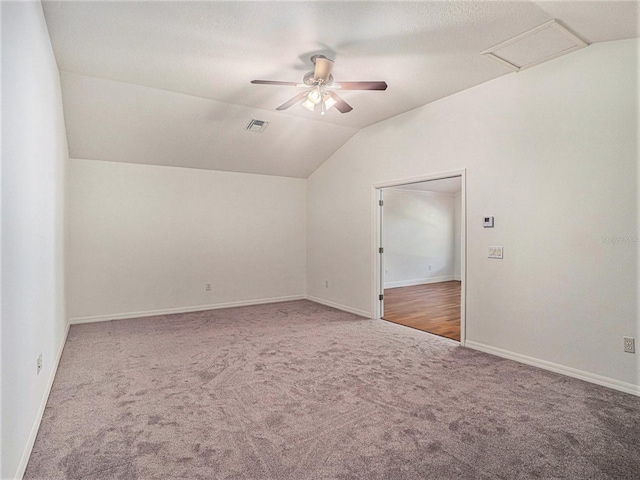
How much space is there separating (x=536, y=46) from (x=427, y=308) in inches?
160

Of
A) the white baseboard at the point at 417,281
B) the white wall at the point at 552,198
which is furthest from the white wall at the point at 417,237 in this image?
the white wall at the point at 552,198

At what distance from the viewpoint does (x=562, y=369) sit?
10.5 feet

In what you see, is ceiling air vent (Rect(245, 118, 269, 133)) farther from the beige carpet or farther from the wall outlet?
the wall outlet

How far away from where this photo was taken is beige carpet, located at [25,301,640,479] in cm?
196

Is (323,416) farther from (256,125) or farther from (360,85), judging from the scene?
(256,125)

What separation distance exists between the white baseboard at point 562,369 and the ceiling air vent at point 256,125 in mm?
3723

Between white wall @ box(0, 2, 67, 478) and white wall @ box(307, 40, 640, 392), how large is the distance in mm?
3765

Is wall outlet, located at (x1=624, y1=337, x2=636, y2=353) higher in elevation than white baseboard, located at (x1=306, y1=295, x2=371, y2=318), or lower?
higher

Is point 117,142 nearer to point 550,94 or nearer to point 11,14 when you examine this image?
point 11,14

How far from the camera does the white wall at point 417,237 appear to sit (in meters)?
8.32

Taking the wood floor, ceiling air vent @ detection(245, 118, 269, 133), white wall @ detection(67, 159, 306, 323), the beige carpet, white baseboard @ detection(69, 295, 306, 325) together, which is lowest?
the beige carpet

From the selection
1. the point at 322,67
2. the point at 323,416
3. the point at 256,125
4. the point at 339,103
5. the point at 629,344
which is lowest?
the point at 323,416

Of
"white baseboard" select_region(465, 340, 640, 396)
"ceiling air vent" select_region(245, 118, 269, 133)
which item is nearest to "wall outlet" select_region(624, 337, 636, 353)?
"white baseboard" select_region(465, 340, 640, 396)

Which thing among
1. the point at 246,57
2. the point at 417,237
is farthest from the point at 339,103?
the point at 417,237
